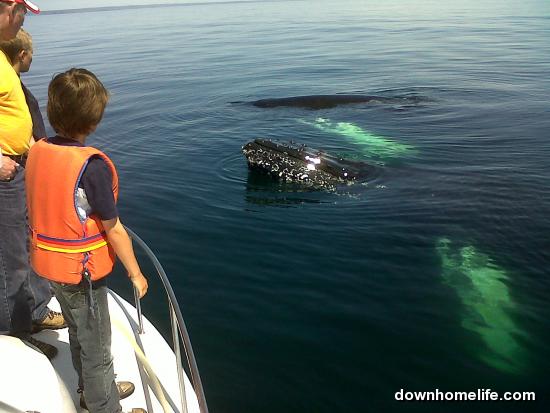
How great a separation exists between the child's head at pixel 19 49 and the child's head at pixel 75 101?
4.89ft

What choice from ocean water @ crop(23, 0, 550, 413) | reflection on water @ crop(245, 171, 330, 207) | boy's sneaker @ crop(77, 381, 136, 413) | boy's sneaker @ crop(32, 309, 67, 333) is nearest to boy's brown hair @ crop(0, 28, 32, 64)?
boy's sneaker @ crop(32, 309, 67, 333)

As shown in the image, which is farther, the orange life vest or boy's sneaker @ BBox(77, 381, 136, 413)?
boy's sneaker @ BBox(77, 381, 136, 413)

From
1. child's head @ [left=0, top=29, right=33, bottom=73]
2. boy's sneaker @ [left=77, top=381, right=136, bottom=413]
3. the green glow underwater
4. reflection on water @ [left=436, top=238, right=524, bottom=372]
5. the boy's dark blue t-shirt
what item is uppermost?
child's head @ [left=0, top=29, right=33, bottom=73]

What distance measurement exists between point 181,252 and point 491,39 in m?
47.6

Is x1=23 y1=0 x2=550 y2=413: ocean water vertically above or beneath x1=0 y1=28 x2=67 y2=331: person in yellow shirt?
beneath

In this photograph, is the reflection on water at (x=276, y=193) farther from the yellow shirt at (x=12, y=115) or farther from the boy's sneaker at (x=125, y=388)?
the yellow shirt at (x=12, y=115)

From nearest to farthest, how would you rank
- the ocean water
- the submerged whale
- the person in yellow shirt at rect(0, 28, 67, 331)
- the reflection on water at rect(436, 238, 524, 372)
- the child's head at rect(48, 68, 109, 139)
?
1. the child's head at rect(48, 68, 109, 139)
2. the person in yellow shirt at rect(0, 28, 67, 331)
3. the ocean water
4. the reflection on water at rect(436, 238, 524, 372)
5. the submerged whale

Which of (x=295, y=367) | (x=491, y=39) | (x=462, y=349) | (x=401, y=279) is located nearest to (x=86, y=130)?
(x=295, y=367)

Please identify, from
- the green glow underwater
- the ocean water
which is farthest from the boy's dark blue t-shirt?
the green glow underwater

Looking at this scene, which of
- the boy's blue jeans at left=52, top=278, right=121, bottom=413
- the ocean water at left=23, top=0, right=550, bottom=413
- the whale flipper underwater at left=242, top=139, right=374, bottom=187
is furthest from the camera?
the whale flipper underwater at left=242, top=139, right=374, bottom=187

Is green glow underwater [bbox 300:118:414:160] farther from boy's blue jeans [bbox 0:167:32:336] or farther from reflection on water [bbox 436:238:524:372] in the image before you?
boy's blue jeans [bbox 0:167:32:336]

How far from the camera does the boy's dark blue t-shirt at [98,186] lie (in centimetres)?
362

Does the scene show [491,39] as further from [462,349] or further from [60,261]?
[60,261]

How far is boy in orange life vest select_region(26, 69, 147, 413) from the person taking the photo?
3.56m
